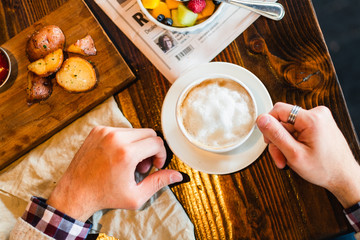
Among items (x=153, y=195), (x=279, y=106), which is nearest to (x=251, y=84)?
(x=279, y=106)

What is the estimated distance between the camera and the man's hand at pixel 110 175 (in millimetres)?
953

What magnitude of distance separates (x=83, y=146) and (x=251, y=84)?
0.60 metres

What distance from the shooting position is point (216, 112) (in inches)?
37.5

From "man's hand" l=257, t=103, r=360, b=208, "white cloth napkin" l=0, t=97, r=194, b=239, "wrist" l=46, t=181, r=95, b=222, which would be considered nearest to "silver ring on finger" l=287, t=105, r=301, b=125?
"man's hand" l=257, t=103, r=360, b=208

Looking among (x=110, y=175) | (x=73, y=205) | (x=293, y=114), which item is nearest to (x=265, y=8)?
(x=293, y=114)

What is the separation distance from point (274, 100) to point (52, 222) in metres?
0.84

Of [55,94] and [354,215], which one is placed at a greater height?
[55,94]

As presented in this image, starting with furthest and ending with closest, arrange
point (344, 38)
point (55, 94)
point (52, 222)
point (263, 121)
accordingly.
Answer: point (344, 38)
point (55, 94)
point (52, 222)
point (263, 121)

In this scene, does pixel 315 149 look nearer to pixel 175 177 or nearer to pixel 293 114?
pixel 293 114

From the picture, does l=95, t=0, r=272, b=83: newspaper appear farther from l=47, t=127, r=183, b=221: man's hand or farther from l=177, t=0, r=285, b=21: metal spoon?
l=47, t=127, r=183, b=221: man's hand

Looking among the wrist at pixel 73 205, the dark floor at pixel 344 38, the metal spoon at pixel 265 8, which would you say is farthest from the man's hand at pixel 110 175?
the dark floor at pixel 344 38

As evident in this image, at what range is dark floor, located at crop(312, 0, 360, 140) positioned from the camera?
1.56m

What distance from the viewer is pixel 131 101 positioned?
113 centimetres

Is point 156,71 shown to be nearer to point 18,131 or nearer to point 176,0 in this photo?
point 176,0
